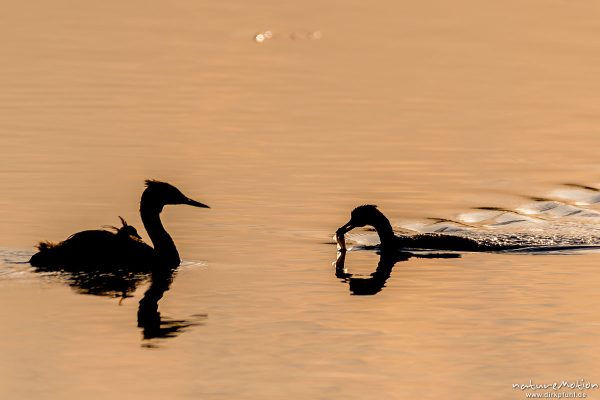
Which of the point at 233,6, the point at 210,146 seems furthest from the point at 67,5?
the point at 210,146

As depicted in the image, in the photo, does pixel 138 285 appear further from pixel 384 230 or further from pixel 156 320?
pixel 384 230

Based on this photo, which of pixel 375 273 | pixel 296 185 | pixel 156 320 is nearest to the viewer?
pixel 156 320

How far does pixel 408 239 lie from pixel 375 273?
2.25 metres

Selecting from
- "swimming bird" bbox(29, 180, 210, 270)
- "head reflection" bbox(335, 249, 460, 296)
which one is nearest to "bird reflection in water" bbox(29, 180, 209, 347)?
"swimming bird" bbox(29, 180, 210, 270)

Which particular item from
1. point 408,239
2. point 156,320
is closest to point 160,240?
point 156,320

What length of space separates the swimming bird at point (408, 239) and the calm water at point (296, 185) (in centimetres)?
55

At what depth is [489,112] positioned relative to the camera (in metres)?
39.3

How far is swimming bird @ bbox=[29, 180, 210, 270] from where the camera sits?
71.1 feet

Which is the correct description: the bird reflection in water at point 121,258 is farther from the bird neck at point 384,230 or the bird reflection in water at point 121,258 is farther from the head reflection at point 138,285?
the bird neck at point 384,230

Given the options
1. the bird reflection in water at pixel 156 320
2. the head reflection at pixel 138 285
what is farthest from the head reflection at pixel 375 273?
the bird reflection in water at pixel 156 320

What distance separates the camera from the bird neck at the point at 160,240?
73.9ft

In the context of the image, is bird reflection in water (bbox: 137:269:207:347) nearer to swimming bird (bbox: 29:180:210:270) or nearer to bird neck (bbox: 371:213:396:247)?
swimming bird (bbox: 29:180:210:270)

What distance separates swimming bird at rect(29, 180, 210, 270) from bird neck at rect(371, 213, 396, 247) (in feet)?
10.6

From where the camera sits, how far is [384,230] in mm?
25203
